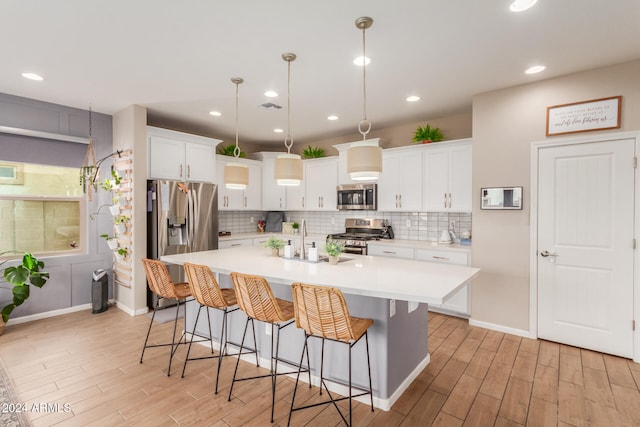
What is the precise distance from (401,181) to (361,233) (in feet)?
3.78

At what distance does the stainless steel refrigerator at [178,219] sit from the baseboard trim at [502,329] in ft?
12.1

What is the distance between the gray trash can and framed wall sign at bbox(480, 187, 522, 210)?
486 centimetres

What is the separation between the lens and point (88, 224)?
172 inches

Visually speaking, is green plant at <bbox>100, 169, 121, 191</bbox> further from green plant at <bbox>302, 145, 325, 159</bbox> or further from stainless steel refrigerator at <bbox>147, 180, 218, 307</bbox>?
green plant at <bbox>302, 145, 325, 159</bbox>

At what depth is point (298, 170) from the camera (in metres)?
2.84

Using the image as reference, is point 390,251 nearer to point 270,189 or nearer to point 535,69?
point 535,69

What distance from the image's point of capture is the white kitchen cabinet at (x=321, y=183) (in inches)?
218

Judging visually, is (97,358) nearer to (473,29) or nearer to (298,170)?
(298,170)

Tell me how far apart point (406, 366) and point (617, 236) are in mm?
2334

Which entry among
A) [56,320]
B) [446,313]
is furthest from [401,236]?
[56,320]

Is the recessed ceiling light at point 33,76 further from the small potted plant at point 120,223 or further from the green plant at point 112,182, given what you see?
the small potted plant at point 120,223

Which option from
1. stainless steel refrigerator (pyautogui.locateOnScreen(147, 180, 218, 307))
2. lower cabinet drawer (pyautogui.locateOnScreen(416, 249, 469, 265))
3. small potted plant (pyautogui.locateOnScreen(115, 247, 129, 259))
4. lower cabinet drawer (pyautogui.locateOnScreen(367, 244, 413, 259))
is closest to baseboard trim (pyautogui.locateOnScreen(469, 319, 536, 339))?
lower cabinet drawer (pyautogui.locateOnScreen(416, 249, 469, 265))

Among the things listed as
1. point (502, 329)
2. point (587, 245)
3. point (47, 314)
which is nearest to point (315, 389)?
point (502, 329)

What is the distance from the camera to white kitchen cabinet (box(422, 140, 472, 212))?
4148 mm
